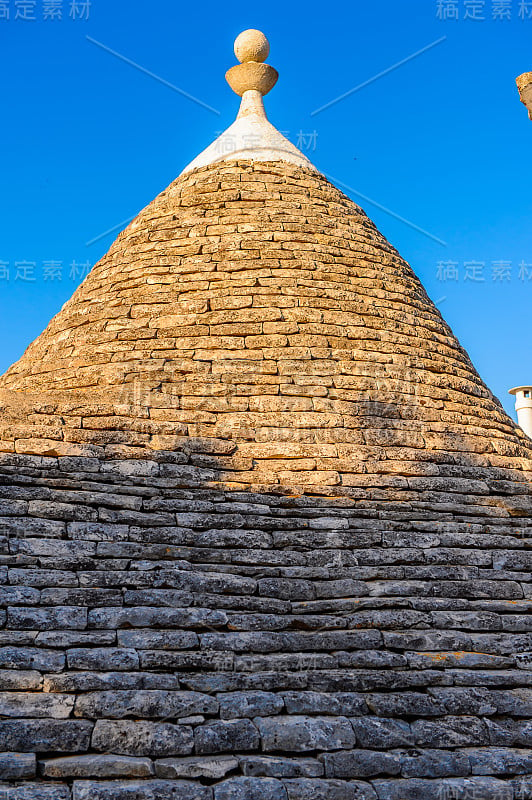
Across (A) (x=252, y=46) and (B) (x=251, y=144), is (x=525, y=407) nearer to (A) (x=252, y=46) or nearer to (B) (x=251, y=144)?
(B) (x=251, y=144)

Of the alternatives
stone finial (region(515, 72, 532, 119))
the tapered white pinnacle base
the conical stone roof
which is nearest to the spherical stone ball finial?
the tapered white pinnacle base

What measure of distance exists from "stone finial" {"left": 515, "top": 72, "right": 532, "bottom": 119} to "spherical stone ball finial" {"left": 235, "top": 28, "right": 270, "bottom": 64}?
3656 millimetres

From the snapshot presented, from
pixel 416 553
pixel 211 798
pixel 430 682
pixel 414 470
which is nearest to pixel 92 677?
pixel 211 798

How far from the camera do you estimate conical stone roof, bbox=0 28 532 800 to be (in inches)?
159

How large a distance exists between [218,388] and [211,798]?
333 centimetres

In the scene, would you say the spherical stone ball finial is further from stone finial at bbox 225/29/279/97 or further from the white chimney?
the white chimney


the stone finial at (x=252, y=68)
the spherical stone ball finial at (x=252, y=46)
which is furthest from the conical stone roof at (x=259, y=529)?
the spherical stone ball finial at (x=252, y=46)

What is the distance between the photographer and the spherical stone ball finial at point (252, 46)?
9.14 m

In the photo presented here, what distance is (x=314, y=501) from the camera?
18.6 ft

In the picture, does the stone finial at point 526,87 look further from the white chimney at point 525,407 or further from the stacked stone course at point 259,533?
the white chimney at point 525,407

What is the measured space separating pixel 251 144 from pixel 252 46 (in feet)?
4.26

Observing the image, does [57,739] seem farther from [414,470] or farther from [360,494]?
[414,470]

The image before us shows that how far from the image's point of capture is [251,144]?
8789 millimetres

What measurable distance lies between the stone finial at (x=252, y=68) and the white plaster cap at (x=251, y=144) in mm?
20
